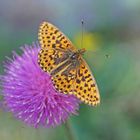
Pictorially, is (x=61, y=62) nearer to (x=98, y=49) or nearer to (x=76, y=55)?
(x=76, y=55)

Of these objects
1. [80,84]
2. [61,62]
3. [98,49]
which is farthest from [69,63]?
[98,49]

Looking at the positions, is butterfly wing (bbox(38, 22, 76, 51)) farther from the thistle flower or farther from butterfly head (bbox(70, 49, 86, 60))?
the thistle flower

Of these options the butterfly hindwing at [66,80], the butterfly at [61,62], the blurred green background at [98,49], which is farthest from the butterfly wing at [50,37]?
the blurred green background at [98,49]

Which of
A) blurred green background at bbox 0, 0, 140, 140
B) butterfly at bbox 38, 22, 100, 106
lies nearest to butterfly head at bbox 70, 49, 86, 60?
butterfly at bbox 38, 22, 100, 106

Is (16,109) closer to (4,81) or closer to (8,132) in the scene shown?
(4,81)

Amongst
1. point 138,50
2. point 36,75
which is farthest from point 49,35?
point 138,50
